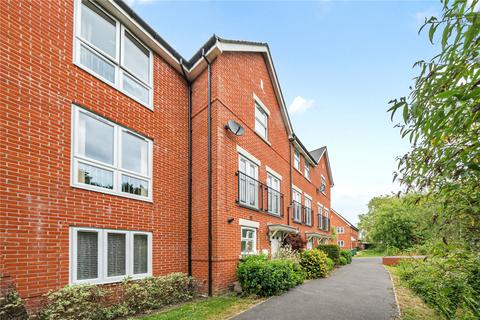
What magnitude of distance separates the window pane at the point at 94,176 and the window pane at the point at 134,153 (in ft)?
2.01

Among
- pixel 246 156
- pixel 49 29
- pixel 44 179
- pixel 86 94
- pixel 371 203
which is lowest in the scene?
pixel 371 203

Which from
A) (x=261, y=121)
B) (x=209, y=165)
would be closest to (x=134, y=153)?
(x=209, y=165)

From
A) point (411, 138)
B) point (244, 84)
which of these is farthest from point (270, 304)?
point (244, 84)

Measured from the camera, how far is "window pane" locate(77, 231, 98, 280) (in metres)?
6.46

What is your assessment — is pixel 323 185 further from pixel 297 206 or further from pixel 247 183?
pixel 247 183

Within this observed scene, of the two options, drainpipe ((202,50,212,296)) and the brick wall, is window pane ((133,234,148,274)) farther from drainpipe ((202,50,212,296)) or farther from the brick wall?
drainpipe ((202,50,212,296))

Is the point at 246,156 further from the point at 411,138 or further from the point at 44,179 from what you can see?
the point at 411,138

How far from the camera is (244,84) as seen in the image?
1239 centimetres

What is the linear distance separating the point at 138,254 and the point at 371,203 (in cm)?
6368

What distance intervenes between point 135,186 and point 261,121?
7.57 metres

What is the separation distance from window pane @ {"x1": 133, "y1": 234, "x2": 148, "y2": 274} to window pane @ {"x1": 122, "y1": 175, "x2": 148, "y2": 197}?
1.21m

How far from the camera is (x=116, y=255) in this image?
732cm

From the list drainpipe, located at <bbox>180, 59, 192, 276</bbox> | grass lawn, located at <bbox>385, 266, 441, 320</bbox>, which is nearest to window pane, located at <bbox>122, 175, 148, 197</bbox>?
drainpipe, located at <bbox>180, 59, 192, 276</bbox>

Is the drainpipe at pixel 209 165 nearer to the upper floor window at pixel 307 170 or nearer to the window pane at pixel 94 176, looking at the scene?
the window pane at pixel 94 176
